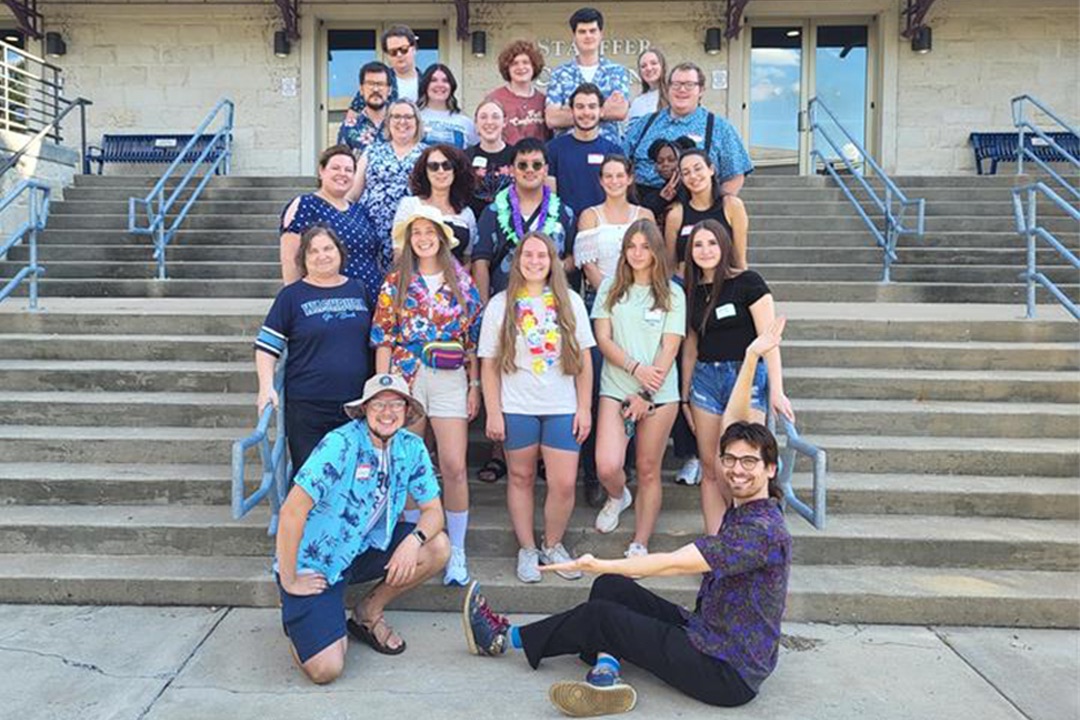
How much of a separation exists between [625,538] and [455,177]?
2.05 m

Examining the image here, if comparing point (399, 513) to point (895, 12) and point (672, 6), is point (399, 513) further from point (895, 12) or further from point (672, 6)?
point (895, 12)

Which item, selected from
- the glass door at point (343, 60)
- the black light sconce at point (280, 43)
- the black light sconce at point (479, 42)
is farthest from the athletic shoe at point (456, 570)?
the black light sconce at point (280, 43)

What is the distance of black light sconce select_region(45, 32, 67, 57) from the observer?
40.0ft

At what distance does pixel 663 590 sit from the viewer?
384cm

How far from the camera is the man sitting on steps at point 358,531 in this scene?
312 cm

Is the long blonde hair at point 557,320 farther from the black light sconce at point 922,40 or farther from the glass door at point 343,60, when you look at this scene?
the black light sconce at point 922,40

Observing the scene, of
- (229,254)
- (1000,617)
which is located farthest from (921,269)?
(229,254)

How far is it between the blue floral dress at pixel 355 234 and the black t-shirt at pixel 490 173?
60cm

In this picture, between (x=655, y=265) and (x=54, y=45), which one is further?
(x=54, y=45)

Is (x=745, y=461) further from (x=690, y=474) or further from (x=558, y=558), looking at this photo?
(x=690, y=474)

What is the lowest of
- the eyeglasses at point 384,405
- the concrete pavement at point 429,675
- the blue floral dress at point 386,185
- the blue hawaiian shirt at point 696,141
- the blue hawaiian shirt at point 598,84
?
the concrete pavement at point 429,675

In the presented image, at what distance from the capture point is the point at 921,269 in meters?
→ 7.74

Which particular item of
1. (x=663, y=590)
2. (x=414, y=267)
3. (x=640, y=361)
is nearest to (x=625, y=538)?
(x=663, y=590)

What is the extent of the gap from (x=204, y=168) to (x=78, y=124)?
227 cm
